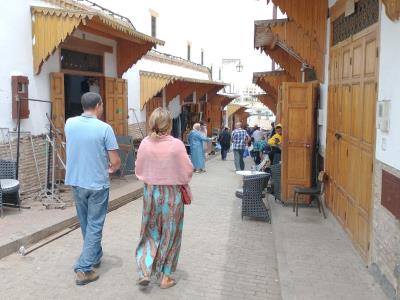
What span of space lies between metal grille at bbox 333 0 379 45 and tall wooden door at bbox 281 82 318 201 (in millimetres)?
1226

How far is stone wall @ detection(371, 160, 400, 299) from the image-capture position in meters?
3.83

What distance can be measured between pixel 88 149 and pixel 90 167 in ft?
0.57

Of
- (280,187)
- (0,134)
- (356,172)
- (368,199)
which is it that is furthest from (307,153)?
(0,134)

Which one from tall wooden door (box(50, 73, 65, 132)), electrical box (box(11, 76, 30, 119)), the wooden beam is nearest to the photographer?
electrical box (box(11, 76, 30, 119))

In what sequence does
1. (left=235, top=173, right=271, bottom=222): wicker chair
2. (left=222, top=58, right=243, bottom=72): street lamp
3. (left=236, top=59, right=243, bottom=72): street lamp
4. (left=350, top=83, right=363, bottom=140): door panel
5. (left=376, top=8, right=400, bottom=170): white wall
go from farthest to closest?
1. (left=236, top=59, right=243, bottom=72): street lamp
2. (left=222, top=58, right=243, bottom=72): street lamp
3. (left=235, top=173, right=271, bottom=222): wicker chair
4. (left=350, top=83, right=363, bottom=140): door panel
5. (left=376, top=8, right=400, bottom=170): white wall

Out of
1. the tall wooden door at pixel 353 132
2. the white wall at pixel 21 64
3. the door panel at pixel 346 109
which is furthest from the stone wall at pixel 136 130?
the door panel at pixel 346 109

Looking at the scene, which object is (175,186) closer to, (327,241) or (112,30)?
(327,241)

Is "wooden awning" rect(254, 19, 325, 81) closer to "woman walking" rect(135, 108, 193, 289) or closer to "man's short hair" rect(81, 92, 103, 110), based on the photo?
"woman walking" rect(135, 108, 193, 289)

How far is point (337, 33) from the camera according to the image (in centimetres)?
671

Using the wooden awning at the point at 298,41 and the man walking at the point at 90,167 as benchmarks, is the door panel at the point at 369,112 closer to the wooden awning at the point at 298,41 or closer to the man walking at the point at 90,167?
the man walking at the point at 90,167

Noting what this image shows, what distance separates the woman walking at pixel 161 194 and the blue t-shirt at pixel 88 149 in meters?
0.37

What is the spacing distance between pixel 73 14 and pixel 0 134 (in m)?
2.27

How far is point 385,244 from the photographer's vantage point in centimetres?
414

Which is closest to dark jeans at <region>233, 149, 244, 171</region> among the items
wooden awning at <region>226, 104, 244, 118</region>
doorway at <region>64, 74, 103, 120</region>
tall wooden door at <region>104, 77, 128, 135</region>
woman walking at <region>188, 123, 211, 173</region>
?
woman walking at <region>188, 123, 211, 173</region>
